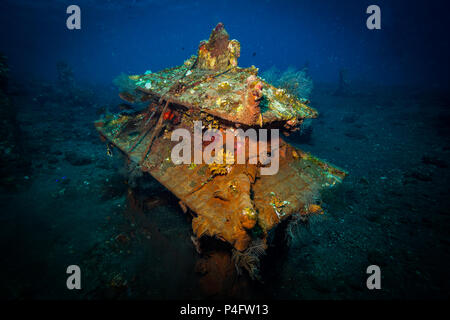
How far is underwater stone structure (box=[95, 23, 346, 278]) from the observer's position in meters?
3.29

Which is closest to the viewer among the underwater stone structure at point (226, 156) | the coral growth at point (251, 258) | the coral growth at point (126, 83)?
the coral growth at point (251, 258)

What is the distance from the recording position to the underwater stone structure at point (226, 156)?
10.8 feet

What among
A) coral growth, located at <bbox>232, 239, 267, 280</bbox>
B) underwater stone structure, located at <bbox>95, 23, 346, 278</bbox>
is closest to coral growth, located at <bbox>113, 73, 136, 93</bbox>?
underwater stone structure, located at <bbox>95, 23, 346, 278</bbox>

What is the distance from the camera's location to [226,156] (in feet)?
13.9

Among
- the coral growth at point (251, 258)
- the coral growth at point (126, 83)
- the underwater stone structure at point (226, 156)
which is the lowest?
the coral growth at point (251, 258)

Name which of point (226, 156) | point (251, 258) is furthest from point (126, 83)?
point (251, 258)

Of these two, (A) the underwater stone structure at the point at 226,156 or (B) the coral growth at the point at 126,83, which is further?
(B) the coral growth at the point at 126,83

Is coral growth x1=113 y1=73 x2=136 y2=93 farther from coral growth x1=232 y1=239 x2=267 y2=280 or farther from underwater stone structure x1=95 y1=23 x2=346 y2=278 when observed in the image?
coral growth x1=232 y1=239 x2=267 y2=280

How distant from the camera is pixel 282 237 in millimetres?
4383

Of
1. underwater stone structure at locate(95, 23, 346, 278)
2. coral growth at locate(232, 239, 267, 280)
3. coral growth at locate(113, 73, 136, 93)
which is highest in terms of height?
coral growth at locate(113, 73, 136, 93)

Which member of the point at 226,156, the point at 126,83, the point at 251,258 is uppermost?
the point at 126,83

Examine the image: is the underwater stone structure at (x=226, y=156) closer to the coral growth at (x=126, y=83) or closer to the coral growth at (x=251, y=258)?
the coral growth at (x=251, y=258)

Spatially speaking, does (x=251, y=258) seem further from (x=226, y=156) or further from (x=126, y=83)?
(x=126, y=83)

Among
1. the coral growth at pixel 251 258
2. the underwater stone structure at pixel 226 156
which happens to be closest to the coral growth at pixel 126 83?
the underwater stone structure at pixel 226 156
